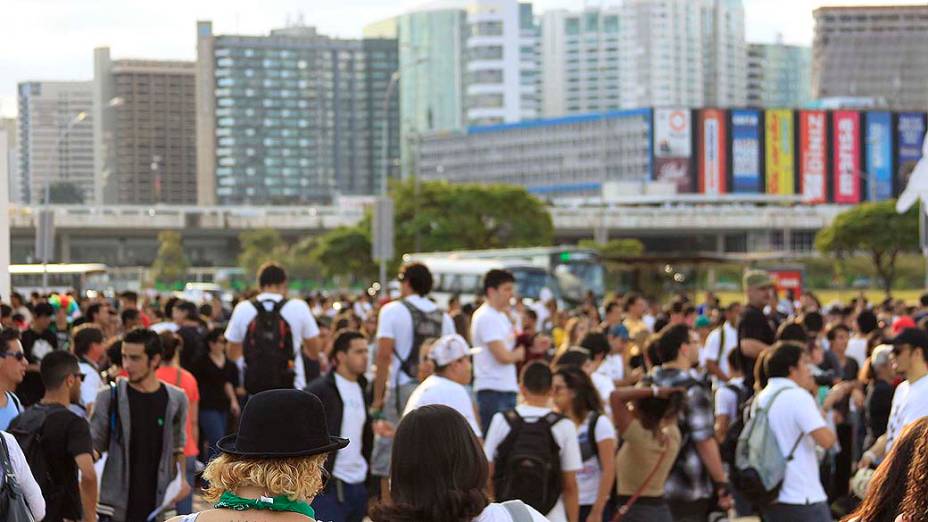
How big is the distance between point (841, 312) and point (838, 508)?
11.1 metres

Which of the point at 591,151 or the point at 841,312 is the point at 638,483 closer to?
the point at 841,312

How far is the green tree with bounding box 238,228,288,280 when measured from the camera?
108 meters

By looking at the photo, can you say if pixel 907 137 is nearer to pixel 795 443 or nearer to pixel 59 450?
pixel 795 443

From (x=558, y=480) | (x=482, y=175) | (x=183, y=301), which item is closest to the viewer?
(x=558, y=480)

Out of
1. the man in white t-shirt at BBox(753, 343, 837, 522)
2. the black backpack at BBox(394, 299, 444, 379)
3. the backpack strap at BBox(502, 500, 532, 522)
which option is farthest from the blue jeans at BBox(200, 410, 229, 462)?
the backpack strap at BBox(502, 500, 532, 522)

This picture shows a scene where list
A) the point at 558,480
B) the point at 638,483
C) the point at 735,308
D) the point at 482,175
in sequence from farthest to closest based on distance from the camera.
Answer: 1. the point at 482,175
2. the point at 735,308
3. the point at 638,483
4. the point at 558,480

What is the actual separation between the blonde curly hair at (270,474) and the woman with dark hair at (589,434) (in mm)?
4502

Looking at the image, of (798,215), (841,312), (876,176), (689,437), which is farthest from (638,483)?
(876,176)

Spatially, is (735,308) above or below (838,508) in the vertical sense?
above

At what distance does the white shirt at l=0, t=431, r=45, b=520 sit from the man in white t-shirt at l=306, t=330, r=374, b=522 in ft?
9.43

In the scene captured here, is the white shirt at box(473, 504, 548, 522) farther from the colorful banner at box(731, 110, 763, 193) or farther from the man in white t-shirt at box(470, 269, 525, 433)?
the colorful banner at box(731, 110, 763, 193)

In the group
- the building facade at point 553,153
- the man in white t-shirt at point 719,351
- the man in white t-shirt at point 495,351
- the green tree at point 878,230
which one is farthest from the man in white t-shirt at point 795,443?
the building facade at point 553,153

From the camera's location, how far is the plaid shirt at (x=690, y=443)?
9.34 m

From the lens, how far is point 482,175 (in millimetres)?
180625
